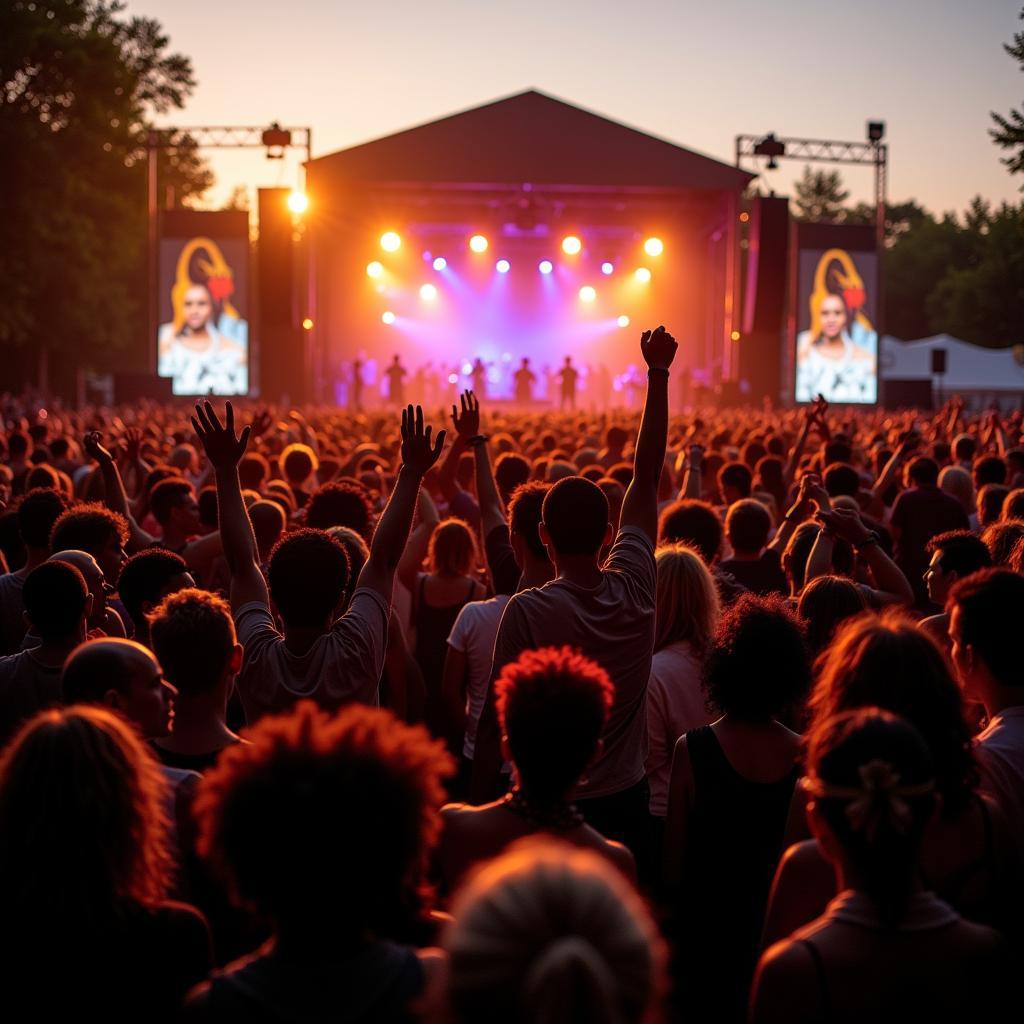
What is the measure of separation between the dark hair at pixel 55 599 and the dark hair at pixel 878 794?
2.31 meters

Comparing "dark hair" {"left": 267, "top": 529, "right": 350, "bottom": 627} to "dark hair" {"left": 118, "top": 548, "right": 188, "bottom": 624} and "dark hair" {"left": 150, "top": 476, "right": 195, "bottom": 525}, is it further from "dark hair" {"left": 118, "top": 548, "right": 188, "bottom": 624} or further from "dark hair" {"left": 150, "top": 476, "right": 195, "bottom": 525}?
"dark hair" {"left": 150, "top": 476, "right": 195, "bottom": 525}

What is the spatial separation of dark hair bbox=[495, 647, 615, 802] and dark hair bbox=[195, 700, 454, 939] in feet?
1.72

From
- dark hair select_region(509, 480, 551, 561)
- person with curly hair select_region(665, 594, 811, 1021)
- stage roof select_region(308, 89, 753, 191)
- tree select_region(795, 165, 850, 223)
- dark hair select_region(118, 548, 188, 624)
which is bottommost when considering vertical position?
person with curly hair select_region(665, 594, 811, 1021)

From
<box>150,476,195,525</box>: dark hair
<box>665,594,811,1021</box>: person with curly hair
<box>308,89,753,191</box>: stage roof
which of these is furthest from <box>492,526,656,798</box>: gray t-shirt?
<box>308,89,753,191</box>: stage roof

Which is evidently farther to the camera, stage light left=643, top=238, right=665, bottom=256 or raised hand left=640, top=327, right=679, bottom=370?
stage light left=643, top=238, right=665, bottom=256

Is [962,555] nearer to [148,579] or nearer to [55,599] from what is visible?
[148,579]

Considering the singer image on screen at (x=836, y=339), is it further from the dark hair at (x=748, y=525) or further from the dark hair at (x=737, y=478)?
the dark hair at (x=748, y=525)

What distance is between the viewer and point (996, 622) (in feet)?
10.7

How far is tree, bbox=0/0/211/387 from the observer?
39.3m

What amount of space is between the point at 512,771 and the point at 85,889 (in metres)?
1.08

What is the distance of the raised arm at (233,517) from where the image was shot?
382 centimetres

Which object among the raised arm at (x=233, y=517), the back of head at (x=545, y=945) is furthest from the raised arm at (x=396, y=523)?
the back of head at (x=545, y=945)

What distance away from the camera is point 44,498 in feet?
18.8

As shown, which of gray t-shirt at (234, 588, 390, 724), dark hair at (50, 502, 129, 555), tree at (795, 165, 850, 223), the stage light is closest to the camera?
gray t-shirt at (234, 588, 390, 724)
